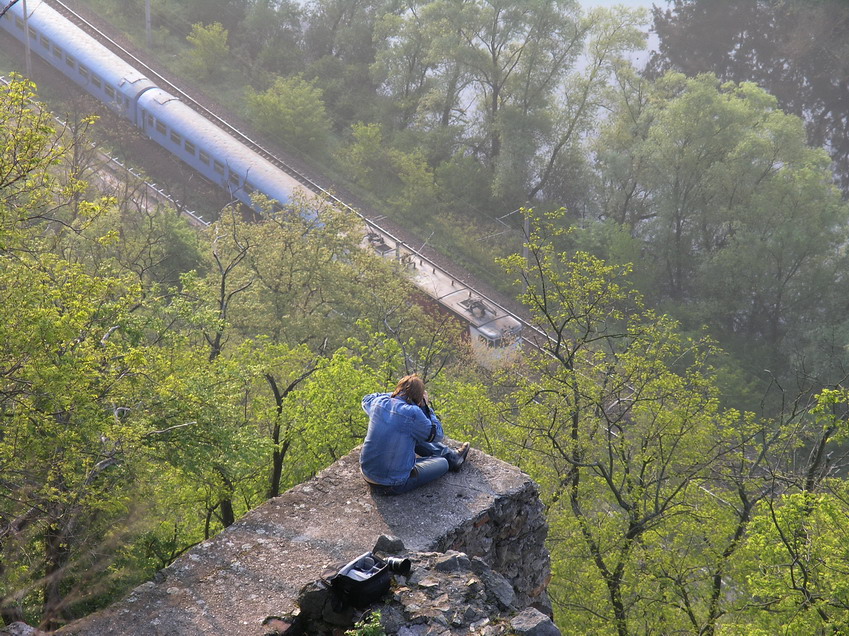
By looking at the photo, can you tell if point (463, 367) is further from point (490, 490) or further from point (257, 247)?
point (490, 490)

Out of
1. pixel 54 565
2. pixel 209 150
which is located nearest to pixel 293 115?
pixel 209 150

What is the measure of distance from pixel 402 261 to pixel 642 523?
21.4 metres

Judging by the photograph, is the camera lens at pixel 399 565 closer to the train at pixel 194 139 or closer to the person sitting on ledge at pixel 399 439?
the person sitting on ledge at pixel 399 439

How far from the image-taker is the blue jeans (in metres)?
9.44

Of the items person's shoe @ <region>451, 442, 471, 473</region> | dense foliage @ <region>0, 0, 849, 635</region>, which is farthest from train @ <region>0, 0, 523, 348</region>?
person's shoe @ <region>451, 442, 471, 473</region>

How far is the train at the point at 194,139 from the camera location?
36.6 metres

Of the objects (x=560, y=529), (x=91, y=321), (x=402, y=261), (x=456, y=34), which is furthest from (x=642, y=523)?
(x=456, y=34)

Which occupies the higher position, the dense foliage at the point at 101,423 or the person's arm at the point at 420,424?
the person's arm at the point at 420,424

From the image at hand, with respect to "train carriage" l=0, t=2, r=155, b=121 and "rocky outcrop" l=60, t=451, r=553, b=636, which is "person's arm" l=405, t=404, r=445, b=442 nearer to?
"rocky outcrop" l=60, t=451, r=553, b=636

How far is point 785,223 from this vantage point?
123ft

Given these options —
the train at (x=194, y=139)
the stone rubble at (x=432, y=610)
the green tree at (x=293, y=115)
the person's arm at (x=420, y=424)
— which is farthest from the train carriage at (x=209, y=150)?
the stone rubble at (x=432, y=610)

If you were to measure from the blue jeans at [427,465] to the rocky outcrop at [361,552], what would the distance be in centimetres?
10

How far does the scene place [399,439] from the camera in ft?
30.1

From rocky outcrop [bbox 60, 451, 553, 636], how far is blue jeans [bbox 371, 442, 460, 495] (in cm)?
10
